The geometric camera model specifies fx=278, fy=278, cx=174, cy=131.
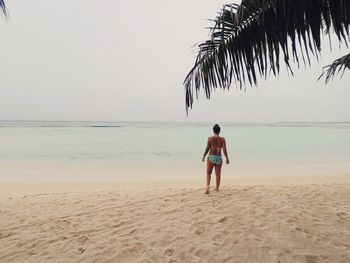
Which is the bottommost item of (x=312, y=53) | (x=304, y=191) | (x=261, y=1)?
(x=304, y=191)

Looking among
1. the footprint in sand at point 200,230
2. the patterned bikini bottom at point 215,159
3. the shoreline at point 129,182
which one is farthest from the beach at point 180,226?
the patterned bikini bottom at point 215,159

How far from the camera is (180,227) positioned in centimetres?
414

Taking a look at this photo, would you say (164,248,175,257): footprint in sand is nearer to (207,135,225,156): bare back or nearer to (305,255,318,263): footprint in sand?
(305,255,318,263): footprint in sand

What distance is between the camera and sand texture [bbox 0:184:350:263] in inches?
130

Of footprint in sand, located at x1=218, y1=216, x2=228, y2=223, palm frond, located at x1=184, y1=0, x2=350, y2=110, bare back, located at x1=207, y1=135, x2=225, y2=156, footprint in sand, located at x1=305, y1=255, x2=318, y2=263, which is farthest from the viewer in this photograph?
bare back, located at x1=207, y1=135, x2=225, y2=156

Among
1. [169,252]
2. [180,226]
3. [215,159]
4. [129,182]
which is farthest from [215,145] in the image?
[129,182]

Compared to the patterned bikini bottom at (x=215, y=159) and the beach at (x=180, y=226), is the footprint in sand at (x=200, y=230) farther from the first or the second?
the patterned bikini bottom at (x=215, y=159)

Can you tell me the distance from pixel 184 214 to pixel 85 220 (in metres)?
1.64

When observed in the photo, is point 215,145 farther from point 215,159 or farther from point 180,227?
point 180,227

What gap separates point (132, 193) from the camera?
21.7ft

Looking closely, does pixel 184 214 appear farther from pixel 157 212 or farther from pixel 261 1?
pixel 261 1

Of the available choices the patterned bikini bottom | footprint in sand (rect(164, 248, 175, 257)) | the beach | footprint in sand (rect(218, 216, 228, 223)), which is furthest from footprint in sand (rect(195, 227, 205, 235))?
the patterned bikini bottom

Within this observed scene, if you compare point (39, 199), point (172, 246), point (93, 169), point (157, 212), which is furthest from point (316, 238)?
point (93, 169)

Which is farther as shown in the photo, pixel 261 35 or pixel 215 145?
pixel 215 145
